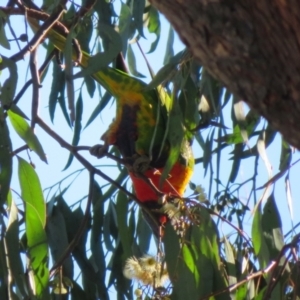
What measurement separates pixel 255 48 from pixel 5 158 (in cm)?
86

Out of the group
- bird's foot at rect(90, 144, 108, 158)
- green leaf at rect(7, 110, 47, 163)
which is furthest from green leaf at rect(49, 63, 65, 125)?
green leaf at rect(7, 110, 47, 163)

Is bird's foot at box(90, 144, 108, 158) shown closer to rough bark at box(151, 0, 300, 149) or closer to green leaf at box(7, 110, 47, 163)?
green leaf at box(7, 110, 47, 163)

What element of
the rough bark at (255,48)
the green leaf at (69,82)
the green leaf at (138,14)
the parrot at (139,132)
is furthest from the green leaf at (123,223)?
the rough bark at (255,48)

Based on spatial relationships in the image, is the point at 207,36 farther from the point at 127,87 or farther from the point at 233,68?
the point at 127,87

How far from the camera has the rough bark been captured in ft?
2.17

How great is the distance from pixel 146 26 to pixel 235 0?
1.43 metres

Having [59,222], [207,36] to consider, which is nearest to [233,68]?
[207,36]

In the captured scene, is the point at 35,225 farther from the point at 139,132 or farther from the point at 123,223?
the point at 139,132

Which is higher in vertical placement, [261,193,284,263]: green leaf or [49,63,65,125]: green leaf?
[49,63,65,125]: green leaf

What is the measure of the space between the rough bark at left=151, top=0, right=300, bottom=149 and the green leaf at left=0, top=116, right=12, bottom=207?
2.56 feet

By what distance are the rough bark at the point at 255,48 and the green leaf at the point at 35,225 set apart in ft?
2.80

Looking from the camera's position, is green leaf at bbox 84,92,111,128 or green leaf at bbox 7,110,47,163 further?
green leaf at bbox 84,92,111,128

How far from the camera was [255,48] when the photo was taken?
676mm

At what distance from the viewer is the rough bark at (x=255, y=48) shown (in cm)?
66
